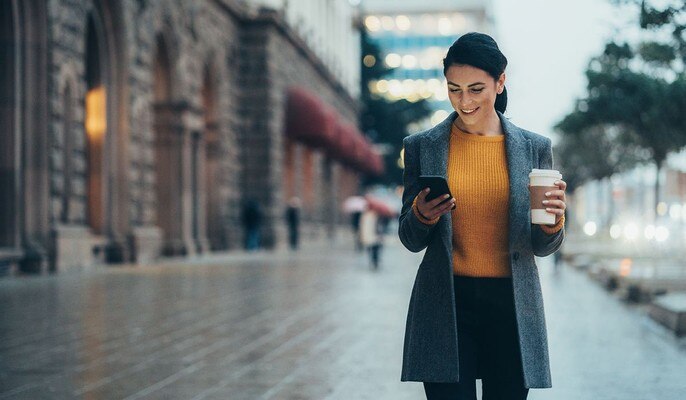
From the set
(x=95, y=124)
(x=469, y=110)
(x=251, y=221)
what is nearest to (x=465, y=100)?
(x=469, y=110)

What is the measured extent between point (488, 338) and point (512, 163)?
543 mm

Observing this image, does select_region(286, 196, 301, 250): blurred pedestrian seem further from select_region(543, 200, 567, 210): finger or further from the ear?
select_region(543, 200, 567, 210): finger

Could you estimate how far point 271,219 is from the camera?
3122cm

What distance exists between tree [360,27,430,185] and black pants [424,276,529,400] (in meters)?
58.5

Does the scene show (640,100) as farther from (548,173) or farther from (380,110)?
(380,110)

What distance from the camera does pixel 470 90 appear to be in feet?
10.1

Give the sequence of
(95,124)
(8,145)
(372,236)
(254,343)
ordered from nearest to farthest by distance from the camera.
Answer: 1. (254,343)
2. (8,145)
3. (95,124)
4. (372,236)

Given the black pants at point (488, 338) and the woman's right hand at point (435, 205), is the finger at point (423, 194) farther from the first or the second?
the black pants at point (488, 338)

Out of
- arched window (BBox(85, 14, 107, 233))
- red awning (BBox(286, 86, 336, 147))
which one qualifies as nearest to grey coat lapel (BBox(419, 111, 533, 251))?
arched window (BBox(85, 14, 107, 233))

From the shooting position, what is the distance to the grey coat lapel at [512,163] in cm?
304

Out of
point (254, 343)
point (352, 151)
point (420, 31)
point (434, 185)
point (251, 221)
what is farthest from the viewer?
point (420, 31)

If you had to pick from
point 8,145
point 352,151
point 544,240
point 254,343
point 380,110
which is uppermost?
point 380,110

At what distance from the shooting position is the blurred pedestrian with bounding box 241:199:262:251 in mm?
29094

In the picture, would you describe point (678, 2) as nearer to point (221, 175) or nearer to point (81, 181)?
point (81, 181)
